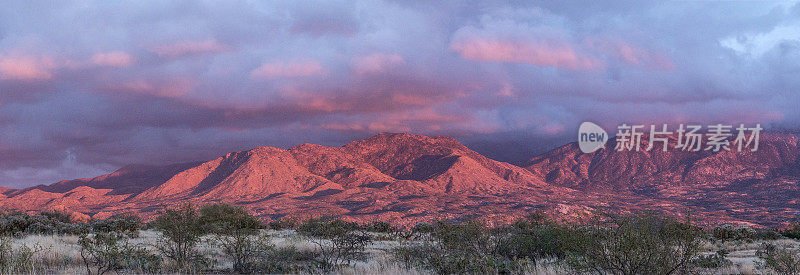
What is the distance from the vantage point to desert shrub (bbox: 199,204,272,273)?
73.9 feet

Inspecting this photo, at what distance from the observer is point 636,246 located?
539 inches

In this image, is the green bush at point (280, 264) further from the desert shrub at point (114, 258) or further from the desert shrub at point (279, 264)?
the desert shrub at point (114, 258)

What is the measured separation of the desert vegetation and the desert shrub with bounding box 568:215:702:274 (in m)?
0.03

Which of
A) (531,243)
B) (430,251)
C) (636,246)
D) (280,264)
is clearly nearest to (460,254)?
(430,251)

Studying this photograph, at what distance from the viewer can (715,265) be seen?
21141mm

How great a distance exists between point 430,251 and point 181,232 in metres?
11.6

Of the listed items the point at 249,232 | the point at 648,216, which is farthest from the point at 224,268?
the point at 648,216

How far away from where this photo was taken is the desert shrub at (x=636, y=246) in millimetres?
13805

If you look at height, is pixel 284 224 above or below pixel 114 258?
below

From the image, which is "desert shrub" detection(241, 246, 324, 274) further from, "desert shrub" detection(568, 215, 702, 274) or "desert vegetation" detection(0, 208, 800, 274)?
"desert shrub" detection(568, 215, 702, 274)

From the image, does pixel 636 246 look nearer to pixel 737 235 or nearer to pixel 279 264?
pixel 279 264

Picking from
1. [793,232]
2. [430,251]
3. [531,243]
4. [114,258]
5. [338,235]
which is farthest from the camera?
[793,232]

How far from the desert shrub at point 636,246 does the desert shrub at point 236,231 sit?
14.1 meters

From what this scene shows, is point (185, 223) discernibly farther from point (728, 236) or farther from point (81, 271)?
point (728, 236)
